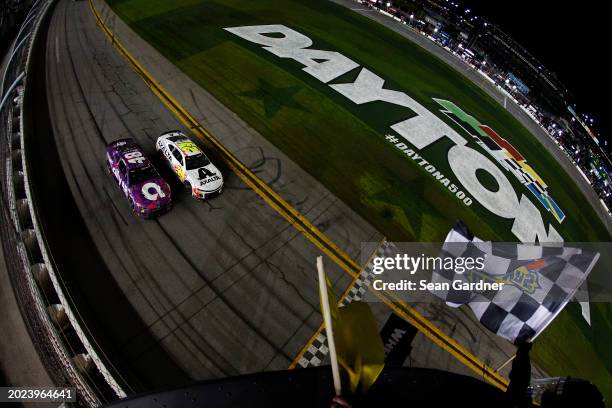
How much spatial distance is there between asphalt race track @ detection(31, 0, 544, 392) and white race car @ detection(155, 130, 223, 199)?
1.99 feet

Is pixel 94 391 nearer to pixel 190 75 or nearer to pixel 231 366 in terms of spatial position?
pixel 231 366

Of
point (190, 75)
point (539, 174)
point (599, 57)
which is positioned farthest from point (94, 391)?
point (599, 57)

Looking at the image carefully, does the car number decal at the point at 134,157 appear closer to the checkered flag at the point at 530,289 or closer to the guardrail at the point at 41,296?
the guardrail at the point at 41,296

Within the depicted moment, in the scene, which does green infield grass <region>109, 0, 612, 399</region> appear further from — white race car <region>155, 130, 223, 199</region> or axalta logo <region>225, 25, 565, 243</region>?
white race car <region>155, 130, 223, 199</region>

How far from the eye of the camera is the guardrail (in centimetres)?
834

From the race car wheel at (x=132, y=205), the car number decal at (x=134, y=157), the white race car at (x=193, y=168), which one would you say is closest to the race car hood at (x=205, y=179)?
the white race car at (x=193, y=168)

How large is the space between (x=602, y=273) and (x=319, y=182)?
1550 centimetres

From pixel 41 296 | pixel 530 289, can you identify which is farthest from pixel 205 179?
pixel 530 289

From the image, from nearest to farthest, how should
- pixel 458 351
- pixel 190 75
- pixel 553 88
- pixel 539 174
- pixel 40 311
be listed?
1. pixel 40 311
2. pixel 458 351
3. pixel 190 75
4. pixel 539 174
5. pixel 553 88

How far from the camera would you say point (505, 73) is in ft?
103

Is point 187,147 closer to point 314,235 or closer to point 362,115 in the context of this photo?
point 314,235

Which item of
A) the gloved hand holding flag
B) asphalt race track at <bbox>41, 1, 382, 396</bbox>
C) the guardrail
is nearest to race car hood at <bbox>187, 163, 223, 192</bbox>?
asphalt race track at <bbox>41, 1, 382, 396</bbox>

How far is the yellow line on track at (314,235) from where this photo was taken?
10805mm

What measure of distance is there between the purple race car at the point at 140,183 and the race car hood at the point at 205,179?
37.2 inches
